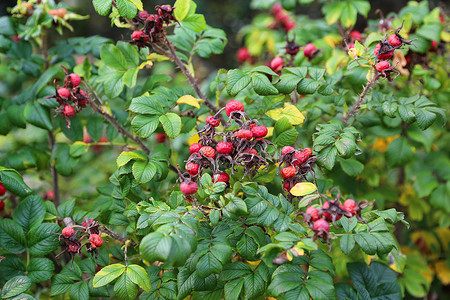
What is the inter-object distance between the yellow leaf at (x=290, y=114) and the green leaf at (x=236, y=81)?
0.50 ft

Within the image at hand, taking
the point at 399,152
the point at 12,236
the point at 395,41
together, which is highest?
the point at 395,41

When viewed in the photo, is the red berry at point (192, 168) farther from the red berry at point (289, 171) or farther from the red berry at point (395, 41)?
the red berry at point (395, 41)

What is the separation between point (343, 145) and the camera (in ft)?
3.36

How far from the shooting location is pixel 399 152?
1.50m

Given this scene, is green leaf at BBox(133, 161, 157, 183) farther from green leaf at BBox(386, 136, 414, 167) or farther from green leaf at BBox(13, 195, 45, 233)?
green leaf at BBox(386, 136, 414, 167)

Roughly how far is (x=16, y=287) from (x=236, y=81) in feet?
2.65

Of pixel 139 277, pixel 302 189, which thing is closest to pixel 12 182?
pixel 139 277

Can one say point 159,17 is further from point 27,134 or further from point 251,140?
point 27,134

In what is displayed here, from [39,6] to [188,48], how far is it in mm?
624

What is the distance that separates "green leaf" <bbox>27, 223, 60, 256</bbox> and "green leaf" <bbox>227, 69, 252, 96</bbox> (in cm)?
66

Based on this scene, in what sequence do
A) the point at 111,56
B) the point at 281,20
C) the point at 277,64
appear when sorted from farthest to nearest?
the point at 281,20 < the point at 277,64 < the point at 111,56

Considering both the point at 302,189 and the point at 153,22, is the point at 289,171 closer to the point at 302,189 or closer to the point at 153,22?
the point at 302,189

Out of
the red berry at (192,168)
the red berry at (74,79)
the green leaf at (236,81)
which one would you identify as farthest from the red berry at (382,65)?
the red berry at (74,79)

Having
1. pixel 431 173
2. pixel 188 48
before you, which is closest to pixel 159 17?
pixel 188 48
